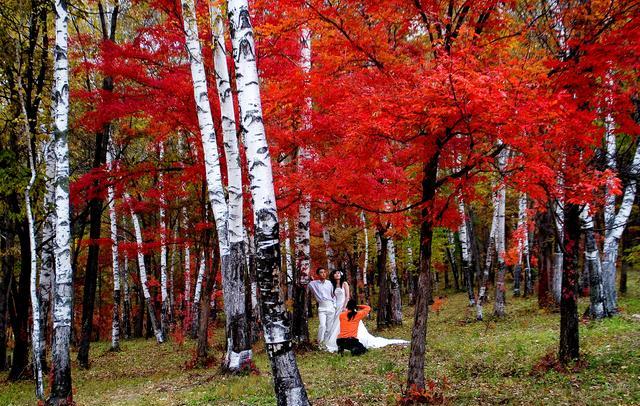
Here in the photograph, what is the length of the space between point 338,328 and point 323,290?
3.80ft

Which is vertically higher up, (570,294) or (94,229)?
(94,229)

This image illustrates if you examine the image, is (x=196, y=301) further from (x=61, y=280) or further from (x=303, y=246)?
(x=61, y=280)

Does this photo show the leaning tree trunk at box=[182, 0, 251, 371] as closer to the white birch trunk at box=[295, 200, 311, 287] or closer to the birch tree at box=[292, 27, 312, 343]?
the birch tree at box=[292, 27, 312, 343]

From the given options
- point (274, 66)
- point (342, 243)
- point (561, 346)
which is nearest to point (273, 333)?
point (561, 346)

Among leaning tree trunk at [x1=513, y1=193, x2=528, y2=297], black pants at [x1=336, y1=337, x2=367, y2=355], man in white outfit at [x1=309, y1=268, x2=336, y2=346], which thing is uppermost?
leaning tree trunk at [x1=513, y1=193, x2=528, y2=297]

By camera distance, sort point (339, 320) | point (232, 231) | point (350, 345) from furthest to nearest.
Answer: point (339, 320) < point (350, 345) < point (232, 231)

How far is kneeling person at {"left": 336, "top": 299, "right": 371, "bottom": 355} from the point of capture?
1201cm

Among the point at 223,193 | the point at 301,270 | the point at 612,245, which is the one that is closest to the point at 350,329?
the point at 301,270

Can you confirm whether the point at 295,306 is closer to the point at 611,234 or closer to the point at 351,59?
the point at 351,59

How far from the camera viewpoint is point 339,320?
12703 millimetres

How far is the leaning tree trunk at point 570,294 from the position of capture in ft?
26.3

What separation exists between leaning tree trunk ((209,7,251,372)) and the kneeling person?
2.84 m

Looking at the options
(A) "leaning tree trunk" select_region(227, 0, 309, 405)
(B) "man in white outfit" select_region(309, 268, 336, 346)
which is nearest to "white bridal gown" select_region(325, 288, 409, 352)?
(B) "man in white outfit" select_region(309, 268, 336, 346)

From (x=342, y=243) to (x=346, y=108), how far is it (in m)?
18.9
